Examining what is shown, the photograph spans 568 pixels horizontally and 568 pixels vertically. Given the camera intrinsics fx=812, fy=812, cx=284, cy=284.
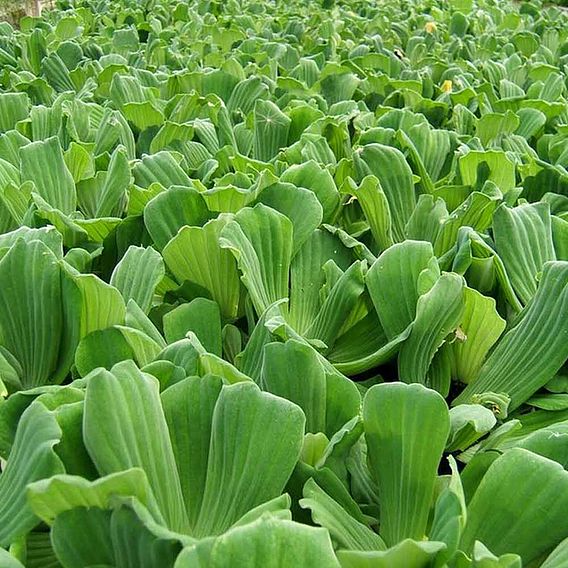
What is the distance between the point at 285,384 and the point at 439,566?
0.81 ft

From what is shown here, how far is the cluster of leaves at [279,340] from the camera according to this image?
2.08ft

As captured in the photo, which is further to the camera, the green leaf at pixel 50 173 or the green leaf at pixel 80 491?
the green leaf at pixel 50 173

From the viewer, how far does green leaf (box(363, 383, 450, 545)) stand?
0.72 m

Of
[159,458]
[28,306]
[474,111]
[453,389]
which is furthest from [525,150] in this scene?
[159,458]

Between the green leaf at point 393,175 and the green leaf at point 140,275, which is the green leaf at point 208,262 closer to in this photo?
the green leaf at point 140,275

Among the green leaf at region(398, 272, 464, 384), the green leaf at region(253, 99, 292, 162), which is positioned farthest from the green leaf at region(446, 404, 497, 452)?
the green leaf at region(253, 99, 292, 162)

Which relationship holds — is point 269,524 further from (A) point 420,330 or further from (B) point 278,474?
(A) point 420,330

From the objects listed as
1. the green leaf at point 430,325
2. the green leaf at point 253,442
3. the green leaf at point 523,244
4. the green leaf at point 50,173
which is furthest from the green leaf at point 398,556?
the green leaf at point 50,173

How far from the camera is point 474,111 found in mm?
1986

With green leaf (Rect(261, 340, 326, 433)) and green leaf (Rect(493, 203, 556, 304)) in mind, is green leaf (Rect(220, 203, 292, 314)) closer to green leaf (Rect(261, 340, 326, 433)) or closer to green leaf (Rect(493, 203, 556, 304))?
green leaf (Rect(261, 340, 326, 433))

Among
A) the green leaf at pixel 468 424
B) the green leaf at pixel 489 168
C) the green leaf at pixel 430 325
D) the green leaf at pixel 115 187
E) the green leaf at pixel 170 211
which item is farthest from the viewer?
the green leaf at pixel 489 168

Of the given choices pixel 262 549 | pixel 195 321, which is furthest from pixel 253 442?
pixel 195 321

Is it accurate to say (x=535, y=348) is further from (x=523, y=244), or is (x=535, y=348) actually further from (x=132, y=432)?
(x=132, y=432)

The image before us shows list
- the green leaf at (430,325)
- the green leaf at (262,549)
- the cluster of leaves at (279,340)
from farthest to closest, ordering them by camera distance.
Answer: the green leaf at (430,325) → the cluster of leaves at (279,340) → the green leaf at (262,549)
